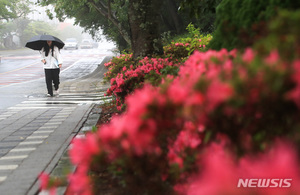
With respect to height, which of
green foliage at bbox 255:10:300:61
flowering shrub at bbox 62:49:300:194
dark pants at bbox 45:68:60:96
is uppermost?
green foliage at bbox 255:10:300:61

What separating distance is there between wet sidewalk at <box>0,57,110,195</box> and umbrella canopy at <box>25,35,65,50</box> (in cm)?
185

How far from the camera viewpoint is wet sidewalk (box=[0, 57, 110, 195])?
4125mm

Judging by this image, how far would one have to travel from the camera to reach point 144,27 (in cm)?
791

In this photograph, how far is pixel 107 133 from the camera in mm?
1472

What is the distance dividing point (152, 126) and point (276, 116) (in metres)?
0.60

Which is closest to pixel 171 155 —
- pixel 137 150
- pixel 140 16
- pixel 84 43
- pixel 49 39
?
pixel 137 150

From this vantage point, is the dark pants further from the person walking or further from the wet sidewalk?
the wet sidewalk

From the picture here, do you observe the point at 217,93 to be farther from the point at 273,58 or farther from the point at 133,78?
the point at 133,78

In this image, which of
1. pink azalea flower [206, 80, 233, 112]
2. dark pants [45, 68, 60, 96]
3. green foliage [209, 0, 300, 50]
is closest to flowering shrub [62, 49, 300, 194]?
pink azalea flower [206, 80, 233, 112]

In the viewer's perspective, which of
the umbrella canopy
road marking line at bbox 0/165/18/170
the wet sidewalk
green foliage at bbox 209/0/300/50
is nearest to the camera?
green foliage at bbox 209/0/300/50

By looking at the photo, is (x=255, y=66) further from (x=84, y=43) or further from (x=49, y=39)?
(x=84, y=43)

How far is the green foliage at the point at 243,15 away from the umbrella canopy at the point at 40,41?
910cm

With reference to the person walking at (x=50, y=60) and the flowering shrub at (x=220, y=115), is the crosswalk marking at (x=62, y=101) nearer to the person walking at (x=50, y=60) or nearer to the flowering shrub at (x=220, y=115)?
the person walking at (x=50, y=60)

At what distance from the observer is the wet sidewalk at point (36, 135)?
4.12 metres
